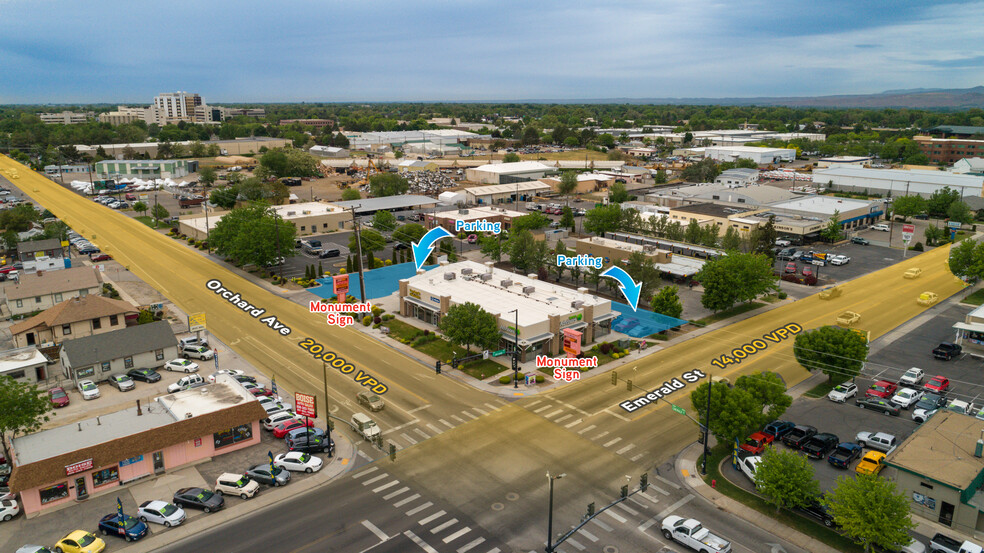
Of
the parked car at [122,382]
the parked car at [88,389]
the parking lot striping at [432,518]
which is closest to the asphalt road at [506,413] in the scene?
the parking lot striping at [432,518]

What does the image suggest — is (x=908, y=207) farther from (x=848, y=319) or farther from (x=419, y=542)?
(x=419, y=542)

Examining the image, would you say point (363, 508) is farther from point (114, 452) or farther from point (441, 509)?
point (114, 452)

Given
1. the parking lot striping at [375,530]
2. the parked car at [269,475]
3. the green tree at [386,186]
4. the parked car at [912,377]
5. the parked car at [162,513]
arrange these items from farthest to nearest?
1. the green tree at [386,186]
2. the parked car at [912,377]
3. the parked car at [269,475]
4. the parked car at [162,513]
5. the parking lot striping at [375,530]

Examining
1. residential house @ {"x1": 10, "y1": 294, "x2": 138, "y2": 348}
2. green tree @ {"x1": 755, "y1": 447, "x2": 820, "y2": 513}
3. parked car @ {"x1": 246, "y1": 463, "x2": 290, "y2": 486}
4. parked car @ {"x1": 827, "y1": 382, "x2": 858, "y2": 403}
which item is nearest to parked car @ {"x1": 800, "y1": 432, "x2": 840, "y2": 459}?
green tree @ {"x1": 755, "y1": 447, "x2": 820, "y2": 513}

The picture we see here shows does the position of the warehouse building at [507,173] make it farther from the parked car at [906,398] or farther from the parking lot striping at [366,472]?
the parking lot striping at [366,472]

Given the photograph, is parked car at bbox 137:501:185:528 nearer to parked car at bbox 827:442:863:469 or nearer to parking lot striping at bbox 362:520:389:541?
parking lot striping at bbox 362:520:389:541

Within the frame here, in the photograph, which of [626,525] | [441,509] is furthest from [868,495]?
[441,509]

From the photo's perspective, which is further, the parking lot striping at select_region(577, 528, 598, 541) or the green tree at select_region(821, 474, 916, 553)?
the parking lot striping at select_region(577, 528, 598, 541)
